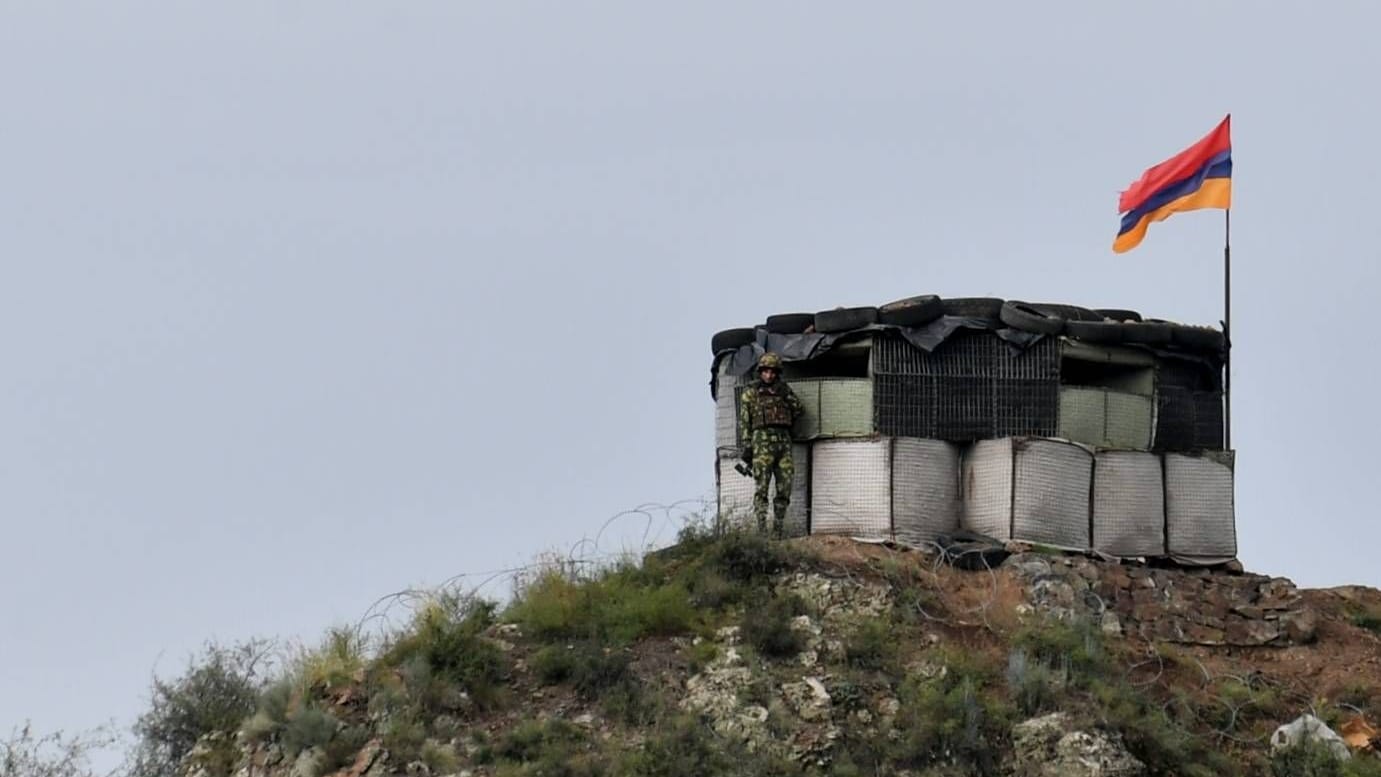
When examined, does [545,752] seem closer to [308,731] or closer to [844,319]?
[308,731]

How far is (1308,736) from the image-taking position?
2269 cm

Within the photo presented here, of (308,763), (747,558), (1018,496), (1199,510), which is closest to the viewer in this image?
(308,763)

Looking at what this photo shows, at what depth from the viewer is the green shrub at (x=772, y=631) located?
23578 millimetres

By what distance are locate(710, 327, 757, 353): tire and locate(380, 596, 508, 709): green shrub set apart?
515 centimetres

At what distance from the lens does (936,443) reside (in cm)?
2619

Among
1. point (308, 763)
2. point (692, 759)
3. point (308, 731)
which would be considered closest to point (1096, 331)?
point (692, 759)

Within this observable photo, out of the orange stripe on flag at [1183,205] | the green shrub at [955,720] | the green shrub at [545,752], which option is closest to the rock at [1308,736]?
the green shrub at [955,720]

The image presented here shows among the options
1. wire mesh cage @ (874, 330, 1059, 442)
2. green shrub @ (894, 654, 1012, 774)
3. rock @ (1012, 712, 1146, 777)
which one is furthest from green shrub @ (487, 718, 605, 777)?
wire mesh cage @ (874, 330, 1059, 442)

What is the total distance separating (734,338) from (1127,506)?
4.82m

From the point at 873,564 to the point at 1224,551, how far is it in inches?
171

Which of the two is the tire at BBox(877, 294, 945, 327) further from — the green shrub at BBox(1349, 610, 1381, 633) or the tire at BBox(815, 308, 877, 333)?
the green shrub at BBox(1349, 610, 1381, 633)

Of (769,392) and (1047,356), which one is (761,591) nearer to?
(769,392)

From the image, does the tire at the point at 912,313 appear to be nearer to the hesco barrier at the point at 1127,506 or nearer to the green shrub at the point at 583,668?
→ the hesco barrier at the point at 1127,506

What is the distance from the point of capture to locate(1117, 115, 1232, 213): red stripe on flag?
27.8 metres
